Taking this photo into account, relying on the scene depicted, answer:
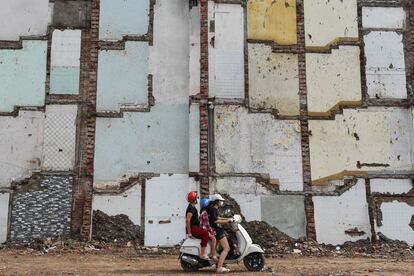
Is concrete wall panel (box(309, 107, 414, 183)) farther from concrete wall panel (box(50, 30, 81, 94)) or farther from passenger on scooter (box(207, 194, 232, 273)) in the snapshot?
concrete wall panel (box(50, 30, 81, 94))

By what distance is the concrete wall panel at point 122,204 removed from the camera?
1371 centimetres

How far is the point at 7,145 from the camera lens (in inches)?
552

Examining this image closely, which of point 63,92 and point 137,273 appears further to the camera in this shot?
point 63,92

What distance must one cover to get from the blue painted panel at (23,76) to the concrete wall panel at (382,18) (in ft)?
31.7

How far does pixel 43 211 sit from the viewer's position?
13648mm

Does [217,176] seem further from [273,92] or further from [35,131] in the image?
[35,131]

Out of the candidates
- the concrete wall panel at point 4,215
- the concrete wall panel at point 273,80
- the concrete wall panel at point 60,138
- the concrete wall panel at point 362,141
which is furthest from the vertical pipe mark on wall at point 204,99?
the concrete wall panel at point 4,215

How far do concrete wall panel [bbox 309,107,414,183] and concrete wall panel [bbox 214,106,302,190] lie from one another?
58cm

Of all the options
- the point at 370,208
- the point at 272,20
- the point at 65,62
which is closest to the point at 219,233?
the point at 370,208

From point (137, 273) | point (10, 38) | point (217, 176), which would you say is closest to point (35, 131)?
point (10, 38)

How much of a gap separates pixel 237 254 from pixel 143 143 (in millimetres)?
5950

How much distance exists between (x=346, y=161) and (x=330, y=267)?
4609 mm

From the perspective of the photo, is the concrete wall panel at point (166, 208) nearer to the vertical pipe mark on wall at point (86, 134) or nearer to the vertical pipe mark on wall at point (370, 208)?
the vertical pipe mark on wall at point (86, 134)

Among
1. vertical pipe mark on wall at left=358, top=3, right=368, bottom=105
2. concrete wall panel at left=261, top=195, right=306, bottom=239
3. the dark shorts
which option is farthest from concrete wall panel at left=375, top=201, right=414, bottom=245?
the dark shorts
